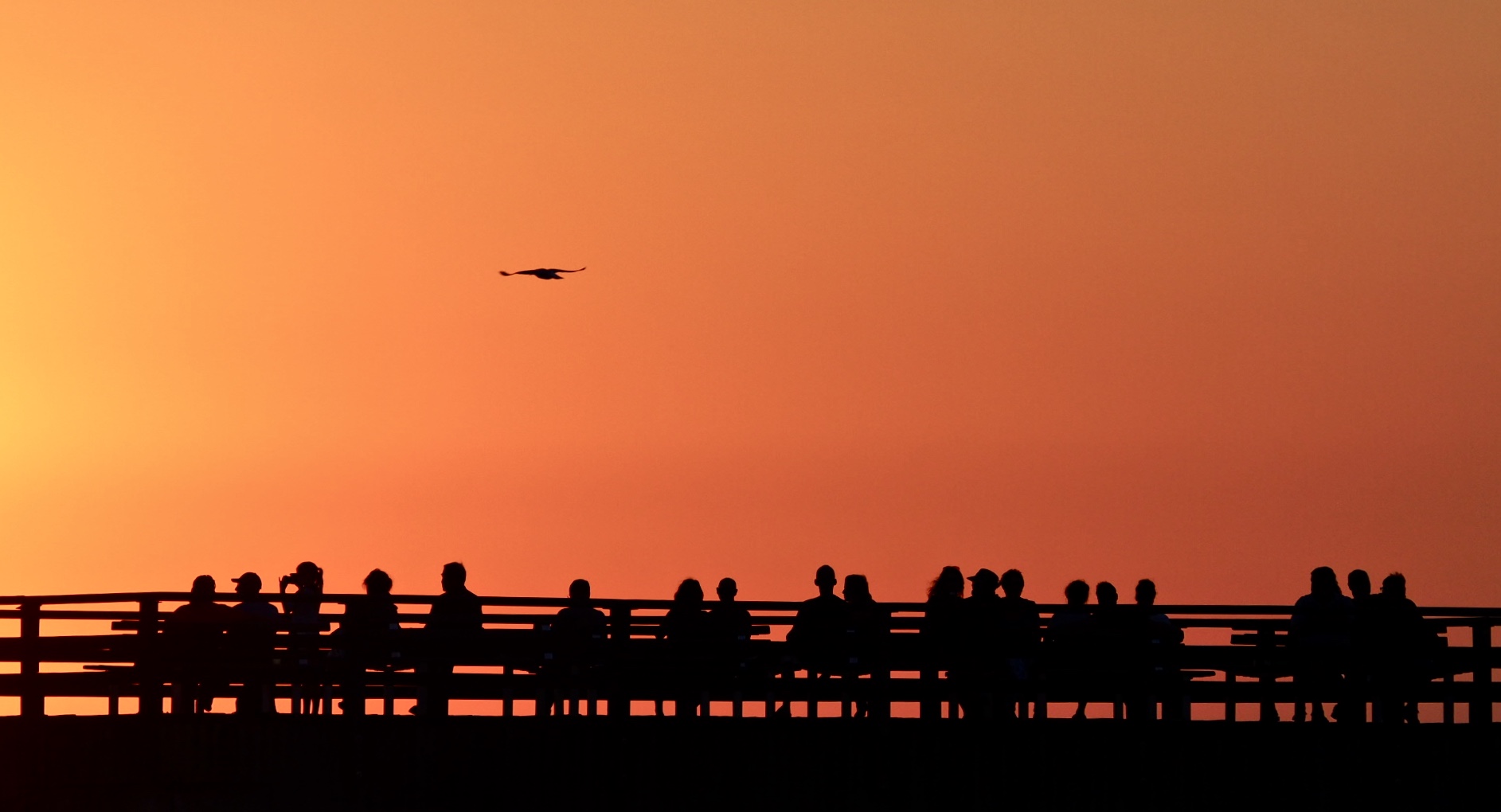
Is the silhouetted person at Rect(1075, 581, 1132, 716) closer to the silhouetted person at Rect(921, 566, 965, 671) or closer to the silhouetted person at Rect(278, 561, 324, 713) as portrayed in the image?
the silhouetted person at Rect(921, 566, 965, 671)

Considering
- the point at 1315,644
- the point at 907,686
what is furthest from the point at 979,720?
the point at 1315,644

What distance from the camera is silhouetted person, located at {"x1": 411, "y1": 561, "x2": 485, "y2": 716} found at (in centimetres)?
2559

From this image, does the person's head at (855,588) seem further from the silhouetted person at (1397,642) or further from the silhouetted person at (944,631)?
the silhouetted person at (1397,642)

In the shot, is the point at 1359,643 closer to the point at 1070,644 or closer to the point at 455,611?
the point at 1070,644

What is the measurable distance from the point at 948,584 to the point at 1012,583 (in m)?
0.51

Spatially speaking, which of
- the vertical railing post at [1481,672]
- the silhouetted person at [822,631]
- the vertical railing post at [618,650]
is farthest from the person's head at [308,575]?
the vertical railing post at [1481,672]

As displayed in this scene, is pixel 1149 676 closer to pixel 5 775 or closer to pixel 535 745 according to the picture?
pixel 535 745

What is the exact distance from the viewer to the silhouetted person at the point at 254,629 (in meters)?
26.0

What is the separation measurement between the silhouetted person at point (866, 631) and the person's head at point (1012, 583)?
94 cm

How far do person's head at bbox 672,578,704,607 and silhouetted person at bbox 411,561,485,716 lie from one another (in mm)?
1560

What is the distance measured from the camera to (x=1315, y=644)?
25219 millimetres

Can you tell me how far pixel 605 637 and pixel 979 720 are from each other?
9.97 feet

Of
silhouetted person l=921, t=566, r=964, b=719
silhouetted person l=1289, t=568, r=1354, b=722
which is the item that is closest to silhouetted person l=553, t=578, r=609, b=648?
silhouetted person l=921, t=566, r=964, b=719

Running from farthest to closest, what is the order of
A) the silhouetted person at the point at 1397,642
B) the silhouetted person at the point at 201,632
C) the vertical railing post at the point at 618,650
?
the silhouetted person at the point at 201,632 < the vertical railing post at the point at 618,650 < the silhouetted person at the point at 1397,642
